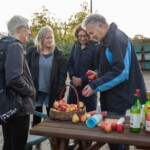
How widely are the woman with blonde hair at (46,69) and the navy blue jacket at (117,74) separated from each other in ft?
3.36

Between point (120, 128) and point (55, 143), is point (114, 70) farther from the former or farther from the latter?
point (55, 143)

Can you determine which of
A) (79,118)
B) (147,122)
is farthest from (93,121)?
(147,122)

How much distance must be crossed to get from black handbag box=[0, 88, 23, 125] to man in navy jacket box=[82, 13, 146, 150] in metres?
0.67

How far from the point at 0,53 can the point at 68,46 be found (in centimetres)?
1768

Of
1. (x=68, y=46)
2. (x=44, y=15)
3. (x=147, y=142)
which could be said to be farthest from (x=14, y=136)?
(x=44, y=15)

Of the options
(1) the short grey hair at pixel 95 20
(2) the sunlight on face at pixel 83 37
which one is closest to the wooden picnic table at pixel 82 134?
(1) the short grey hair at pixel 95 20

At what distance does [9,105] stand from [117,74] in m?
1.02

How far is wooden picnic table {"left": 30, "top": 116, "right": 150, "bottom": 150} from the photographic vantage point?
2.27 metres

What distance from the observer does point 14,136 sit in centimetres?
279

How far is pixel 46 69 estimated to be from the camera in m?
3.98

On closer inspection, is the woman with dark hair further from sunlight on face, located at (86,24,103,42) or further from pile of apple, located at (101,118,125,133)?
pile of apple, located at (101,118,125,133)

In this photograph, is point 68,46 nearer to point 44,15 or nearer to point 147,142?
point 44,15

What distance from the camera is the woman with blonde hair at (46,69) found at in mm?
3979

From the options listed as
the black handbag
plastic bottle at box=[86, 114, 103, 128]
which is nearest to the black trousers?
the black handbag
